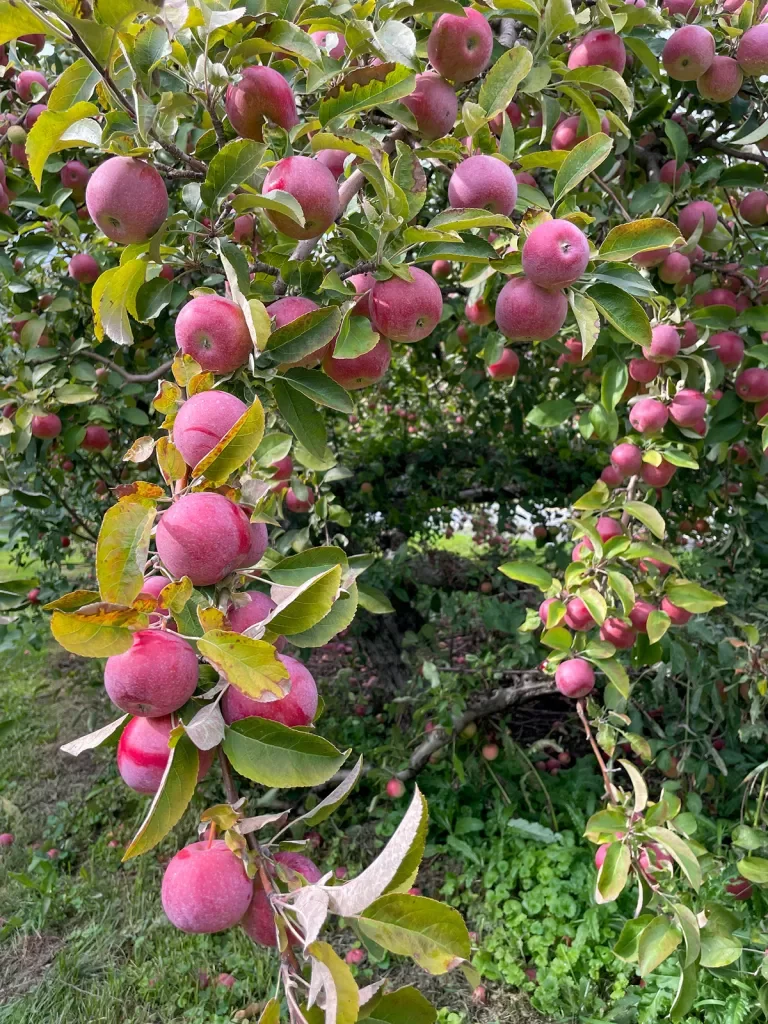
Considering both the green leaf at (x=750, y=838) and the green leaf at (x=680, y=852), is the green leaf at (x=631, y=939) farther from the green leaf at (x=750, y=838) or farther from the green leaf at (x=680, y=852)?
the green leaf at (x=750, y=838)

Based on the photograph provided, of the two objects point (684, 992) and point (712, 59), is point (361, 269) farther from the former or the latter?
point (684, 992)

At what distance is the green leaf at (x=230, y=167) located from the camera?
2.68 ft

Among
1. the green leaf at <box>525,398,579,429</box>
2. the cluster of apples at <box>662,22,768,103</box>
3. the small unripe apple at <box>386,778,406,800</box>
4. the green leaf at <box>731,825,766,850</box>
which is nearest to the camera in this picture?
the cluster of apples at <box>662,22,768,103</box>

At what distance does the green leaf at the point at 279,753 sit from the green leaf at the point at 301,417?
412 mm

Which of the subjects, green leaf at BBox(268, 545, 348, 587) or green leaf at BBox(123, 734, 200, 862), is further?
green leaf at BBox(268, 545, 348, 587)

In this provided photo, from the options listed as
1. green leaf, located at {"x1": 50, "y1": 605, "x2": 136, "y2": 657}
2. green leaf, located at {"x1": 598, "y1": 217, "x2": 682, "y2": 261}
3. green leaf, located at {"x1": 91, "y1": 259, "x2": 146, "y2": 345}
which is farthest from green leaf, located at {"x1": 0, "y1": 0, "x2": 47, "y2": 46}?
green leaf, located at {"x1": 598, "y1": 217, "x2": 682, "y2": 261}

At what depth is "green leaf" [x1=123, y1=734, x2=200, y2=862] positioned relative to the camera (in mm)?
576

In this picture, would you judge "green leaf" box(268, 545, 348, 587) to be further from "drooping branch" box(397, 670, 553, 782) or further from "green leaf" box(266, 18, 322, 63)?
"drooping branch" box(397, 670, 553, 782)

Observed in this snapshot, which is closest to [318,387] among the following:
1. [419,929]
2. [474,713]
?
[419,929]

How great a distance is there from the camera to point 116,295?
942 millimetres

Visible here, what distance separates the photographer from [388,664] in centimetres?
351

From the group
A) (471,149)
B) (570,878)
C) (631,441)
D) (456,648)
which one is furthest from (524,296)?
(456,648)

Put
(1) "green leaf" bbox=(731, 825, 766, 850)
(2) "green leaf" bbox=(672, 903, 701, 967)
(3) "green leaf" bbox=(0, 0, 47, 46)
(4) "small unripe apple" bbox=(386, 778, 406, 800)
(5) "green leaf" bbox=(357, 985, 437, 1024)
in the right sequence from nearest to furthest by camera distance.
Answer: (5) "green leaf" bbox=(357, 985, 437, 1024) < (3) "green leaf" bbox=(0, 0, 47, 46) < (2) "green leaf" bbox=(672, 903, 701, 967) < (1) "green leaf" bbox=(731, 825, 766, 850) < (4) "small unripe apple" bbox=(386, 778, 406, 800)

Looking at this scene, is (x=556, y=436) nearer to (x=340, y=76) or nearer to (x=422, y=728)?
(x=422, y=728)
